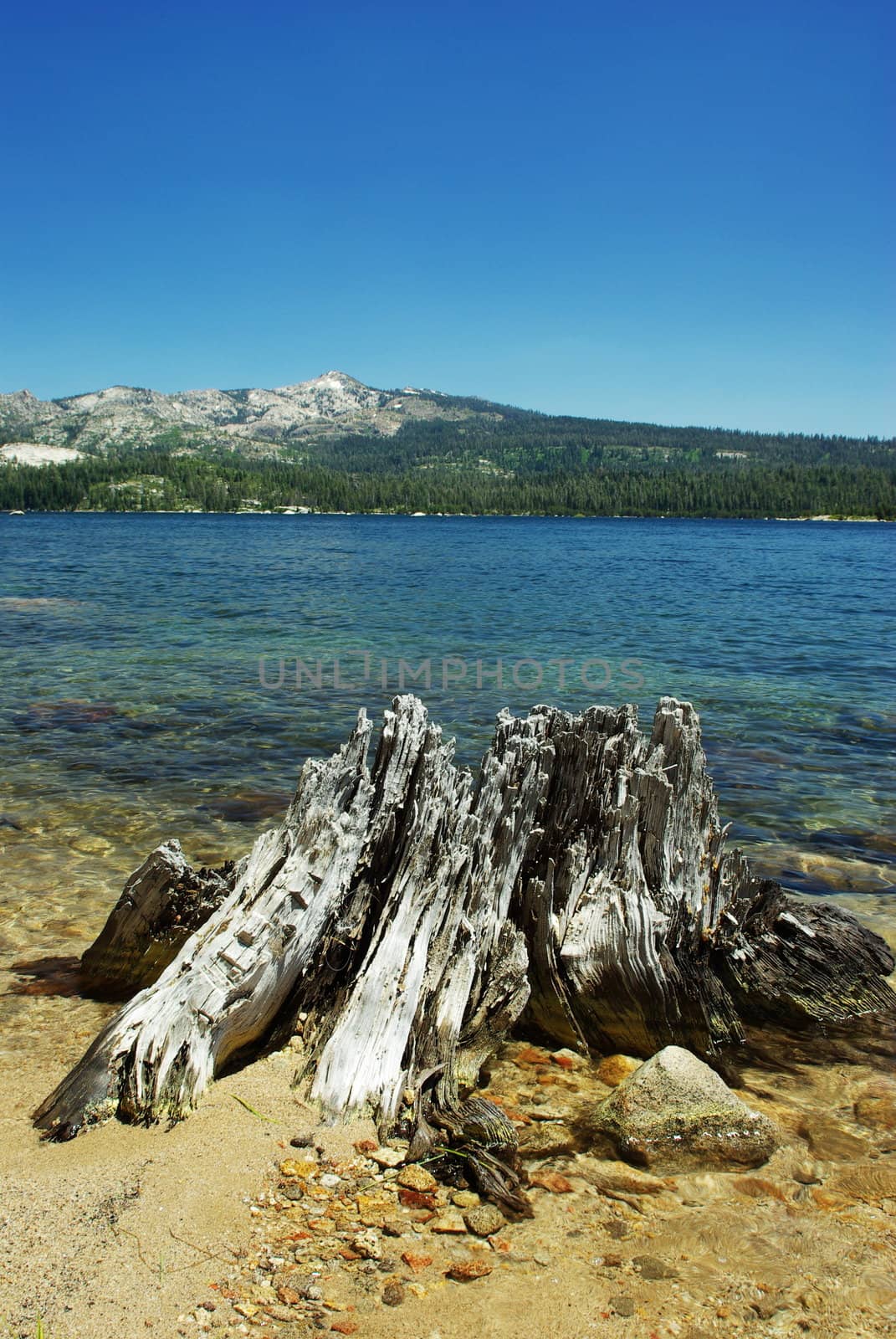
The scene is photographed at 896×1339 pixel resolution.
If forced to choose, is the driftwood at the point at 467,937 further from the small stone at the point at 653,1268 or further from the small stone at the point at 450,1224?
the small stone at the point at 653,1268

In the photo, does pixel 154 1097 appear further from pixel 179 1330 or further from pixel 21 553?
pixel 21 553

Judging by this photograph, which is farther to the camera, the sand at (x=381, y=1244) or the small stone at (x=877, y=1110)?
the small stone at (x=877, y=1110)

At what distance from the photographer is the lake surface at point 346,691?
9.16 m

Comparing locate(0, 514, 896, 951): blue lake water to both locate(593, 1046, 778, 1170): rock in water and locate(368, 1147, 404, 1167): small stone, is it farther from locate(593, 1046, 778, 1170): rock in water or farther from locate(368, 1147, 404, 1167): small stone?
locate(593, 1046, 778, 1170): rock in water

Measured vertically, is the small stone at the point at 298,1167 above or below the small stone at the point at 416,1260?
above

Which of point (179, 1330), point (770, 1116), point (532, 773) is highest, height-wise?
point (532, 773)

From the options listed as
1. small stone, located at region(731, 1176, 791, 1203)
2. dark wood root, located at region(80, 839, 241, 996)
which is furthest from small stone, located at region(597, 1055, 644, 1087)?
dark wood root, located at region(80, 839, 241, 996)

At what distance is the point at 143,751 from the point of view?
12.6 metres

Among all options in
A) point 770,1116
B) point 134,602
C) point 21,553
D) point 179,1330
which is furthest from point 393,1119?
point 21,553

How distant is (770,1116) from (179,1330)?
3418mm

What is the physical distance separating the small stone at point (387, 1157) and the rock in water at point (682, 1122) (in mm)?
1175

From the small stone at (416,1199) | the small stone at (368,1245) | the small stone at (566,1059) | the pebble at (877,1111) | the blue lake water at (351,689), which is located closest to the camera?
the small stone at (368,1245)

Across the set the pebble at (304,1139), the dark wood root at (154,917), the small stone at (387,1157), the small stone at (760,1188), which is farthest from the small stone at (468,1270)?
the dark wood root at (154,917)

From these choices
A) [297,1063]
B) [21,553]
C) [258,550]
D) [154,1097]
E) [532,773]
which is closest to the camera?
[154,1097]
